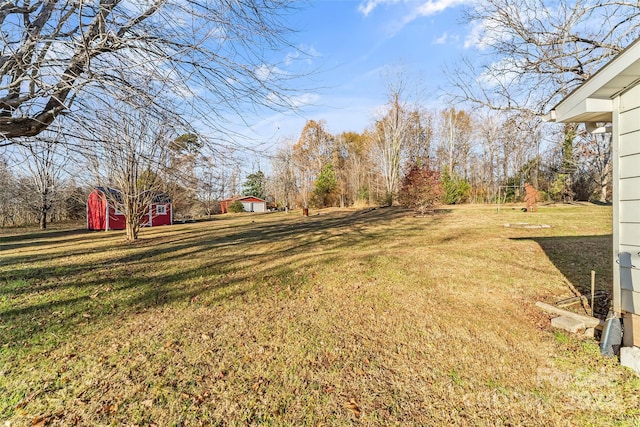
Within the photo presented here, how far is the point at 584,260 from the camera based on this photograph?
5.41 metres

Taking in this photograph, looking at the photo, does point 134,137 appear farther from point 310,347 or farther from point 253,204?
point 253,204

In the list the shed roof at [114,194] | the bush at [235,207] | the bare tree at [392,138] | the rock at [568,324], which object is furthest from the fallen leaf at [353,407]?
the bush at [235,207]

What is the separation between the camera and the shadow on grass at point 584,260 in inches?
162

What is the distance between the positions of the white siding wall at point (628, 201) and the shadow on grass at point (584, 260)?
3.75 ft

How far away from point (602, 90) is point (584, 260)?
4119 mm

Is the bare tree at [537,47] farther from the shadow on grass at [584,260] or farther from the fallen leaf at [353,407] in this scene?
the fallen leaf at [353,407]

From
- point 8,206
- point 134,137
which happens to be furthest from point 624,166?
point 8,206

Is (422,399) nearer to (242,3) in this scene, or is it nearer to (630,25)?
(242,3)

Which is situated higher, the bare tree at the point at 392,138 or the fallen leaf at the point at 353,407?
the bare tree at the point at 392,138

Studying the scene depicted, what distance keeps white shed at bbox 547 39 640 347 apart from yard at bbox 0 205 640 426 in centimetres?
52

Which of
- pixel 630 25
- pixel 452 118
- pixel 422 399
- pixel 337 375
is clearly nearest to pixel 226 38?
pixel 337 375

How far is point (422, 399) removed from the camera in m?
2.13

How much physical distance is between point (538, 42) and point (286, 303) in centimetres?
754

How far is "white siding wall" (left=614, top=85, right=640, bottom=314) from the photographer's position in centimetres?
250
